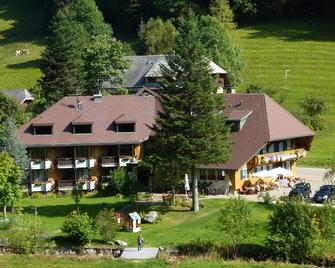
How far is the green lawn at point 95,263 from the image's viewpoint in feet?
156

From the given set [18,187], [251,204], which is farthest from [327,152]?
[18,187]

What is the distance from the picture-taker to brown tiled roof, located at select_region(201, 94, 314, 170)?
215ft

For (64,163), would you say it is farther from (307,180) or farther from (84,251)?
(307,180)

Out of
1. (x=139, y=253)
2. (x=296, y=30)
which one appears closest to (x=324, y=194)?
(x=139, y=253)

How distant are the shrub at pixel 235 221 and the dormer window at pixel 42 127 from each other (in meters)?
26.7

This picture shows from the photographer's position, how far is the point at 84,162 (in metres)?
70.5

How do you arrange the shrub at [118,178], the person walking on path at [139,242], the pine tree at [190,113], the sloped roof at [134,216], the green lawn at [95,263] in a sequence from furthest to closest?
1. the shrub at [118,178]
2. the pine tree at [190,113]
3. the sloped roof at [134,216]
4. the person walking on path at [139,242]
5. the green lawn at [95,263]

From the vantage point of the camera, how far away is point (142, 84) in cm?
10088

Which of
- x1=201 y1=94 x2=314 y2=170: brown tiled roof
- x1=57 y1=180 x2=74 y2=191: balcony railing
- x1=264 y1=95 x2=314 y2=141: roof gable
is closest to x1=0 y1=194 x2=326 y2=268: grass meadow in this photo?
x1=57 y1=180 x2=74 y2=191: balcony railing

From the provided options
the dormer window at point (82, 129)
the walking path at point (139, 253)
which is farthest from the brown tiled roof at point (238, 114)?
the walking path at point (139, 253)

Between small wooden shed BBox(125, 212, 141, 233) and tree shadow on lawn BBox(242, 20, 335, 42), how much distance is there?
72.6 meters

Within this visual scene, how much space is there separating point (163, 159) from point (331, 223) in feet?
50.8

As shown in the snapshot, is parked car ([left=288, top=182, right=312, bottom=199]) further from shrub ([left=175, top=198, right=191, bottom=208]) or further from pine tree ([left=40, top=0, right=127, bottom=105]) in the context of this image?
pine tree ([left=40, top=0, right=127, bottom=105])

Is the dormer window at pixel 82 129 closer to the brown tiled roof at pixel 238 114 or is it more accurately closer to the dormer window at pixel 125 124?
the dormer window at pixel 125 124
